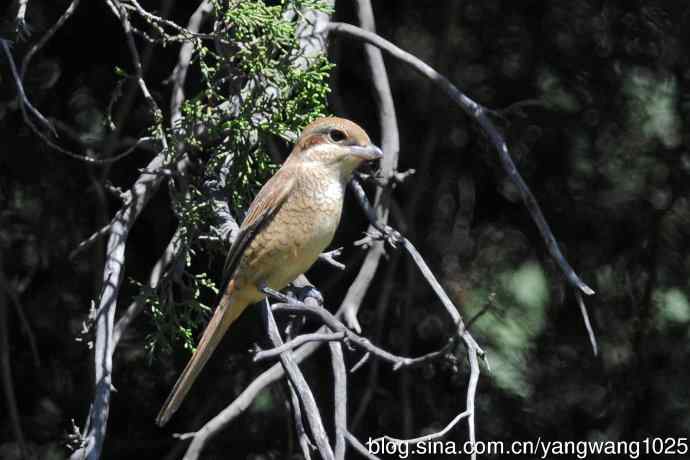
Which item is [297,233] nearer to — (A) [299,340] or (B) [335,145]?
(B) [335,145]

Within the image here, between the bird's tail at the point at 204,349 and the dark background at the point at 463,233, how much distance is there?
2.83ft

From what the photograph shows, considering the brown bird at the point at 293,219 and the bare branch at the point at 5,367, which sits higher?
the brown bird at the point at 293,219

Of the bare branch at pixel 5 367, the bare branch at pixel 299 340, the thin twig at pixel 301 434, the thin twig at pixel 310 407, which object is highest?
the bare branch at pixel 299 340

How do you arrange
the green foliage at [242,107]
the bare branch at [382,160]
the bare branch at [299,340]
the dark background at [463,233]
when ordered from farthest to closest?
the dark background at [463,233] < the bare branch at [382,160] < the green foliage at [242,107] < the bare branch at [299,340]

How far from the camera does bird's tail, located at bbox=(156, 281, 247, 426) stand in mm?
3082

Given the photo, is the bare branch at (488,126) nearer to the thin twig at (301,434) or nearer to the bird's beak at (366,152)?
the bird's beak at (366,152)

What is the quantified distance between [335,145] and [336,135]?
0.03 metres

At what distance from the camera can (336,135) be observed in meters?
3.20

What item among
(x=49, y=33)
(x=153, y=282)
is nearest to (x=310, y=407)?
(x=153, y=282)

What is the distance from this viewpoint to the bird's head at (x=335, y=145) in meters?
3.16

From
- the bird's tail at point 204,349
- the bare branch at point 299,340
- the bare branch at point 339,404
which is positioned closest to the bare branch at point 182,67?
the bird's tail at point 204,349

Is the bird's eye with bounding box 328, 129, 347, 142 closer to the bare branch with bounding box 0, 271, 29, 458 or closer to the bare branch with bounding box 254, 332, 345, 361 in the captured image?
the bare branch with bounding box 254, 332, 345, 361

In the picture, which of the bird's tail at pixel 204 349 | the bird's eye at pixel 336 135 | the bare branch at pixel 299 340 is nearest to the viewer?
the bare branch at pixel 299 340

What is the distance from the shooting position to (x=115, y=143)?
400 centimetres
